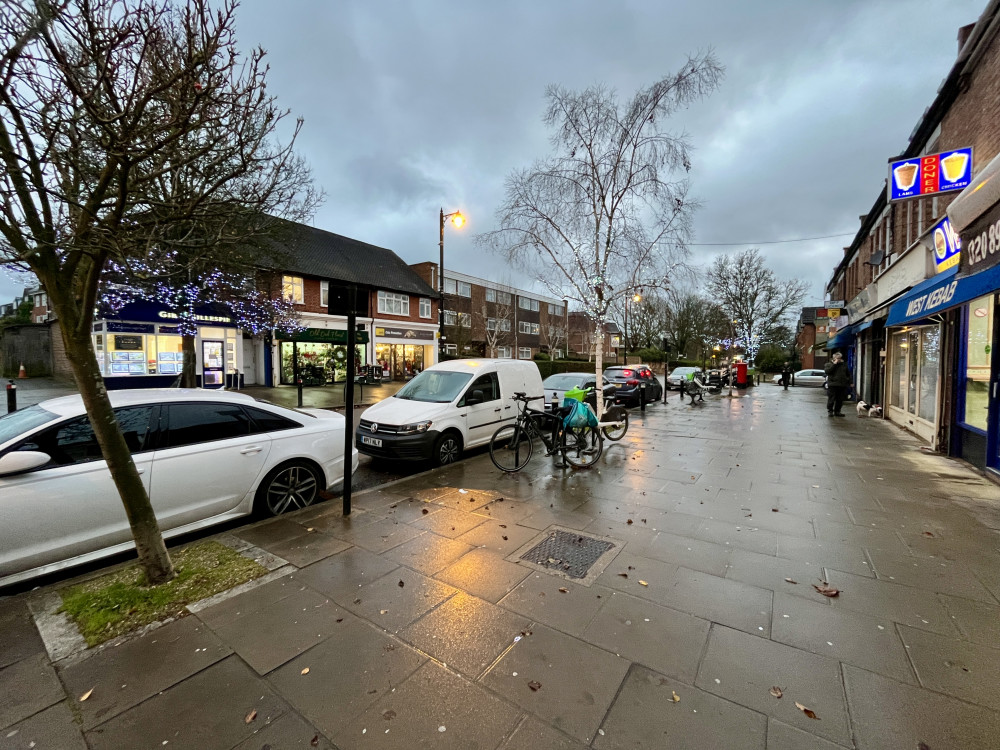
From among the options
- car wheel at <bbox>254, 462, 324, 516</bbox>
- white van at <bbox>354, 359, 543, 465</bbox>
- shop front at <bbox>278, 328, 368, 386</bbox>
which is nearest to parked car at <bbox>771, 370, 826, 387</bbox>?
shop front at <bbox>278, 328, 368, 386</bbox>

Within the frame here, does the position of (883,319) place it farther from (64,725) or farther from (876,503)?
(64,725)

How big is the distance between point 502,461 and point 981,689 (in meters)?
5.43

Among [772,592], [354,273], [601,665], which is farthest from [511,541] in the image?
[354,273]

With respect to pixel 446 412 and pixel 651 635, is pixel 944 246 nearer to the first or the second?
pixel 446 412

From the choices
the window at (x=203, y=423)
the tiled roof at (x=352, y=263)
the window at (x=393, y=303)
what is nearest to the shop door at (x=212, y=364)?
the tiled roof at (x=352, y=263)

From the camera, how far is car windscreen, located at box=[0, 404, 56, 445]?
332 cm

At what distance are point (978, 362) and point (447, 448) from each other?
26.7 ft

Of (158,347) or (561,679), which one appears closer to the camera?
(561,679)

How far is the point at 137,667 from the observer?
236cm

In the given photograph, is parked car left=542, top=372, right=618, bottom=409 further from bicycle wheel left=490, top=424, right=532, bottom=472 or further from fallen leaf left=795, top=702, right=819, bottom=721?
fallen leaf left=795, top=702, right=819, bottom=721

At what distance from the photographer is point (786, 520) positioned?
14.8 ft

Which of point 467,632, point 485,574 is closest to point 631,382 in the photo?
point 485,574

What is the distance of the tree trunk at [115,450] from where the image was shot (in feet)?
9.26

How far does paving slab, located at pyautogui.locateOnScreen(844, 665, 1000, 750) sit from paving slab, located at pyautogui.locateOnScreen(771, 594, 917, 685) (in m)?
0.14
